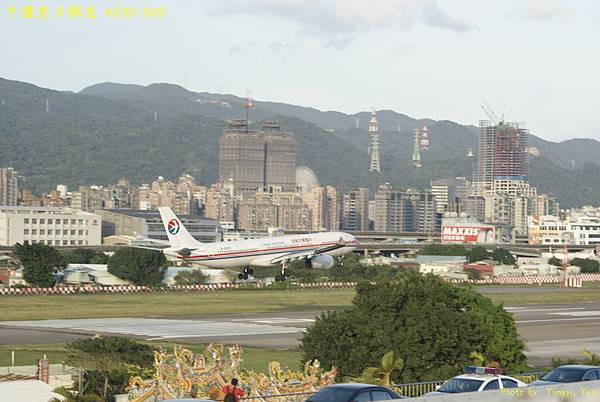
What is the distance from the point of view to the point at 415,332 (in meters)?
48.7

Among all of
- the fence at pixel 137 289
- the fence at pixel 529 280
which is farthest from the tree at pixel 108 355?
the fence at pixel 529 280

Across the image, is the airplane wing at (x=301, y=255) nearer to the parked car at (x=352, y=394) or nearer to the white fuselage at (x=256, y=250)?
the white fuselage at (x=256, y=250)

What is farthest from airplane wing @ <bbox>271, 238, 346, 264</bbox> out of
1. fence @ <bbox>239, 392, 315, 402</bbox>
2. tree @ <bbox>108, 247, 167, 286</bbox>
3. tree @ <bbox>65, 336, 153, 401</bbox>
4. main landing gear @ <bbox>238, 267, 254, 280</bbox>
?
fence @ <bbox>239, 392, 315, 402</bbox>

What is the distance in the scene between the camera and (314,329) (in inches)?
1943

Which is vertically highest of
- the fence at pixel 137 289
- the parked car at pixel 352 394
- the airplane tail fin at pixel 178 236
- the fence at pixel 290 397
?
the airplane tail fin at pixel 178 236

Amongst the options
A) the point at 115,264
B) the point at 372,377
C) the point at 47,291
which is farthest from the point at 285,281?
the point at 372,377

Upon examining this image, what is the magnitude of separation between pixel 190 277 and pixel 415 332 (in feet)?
355

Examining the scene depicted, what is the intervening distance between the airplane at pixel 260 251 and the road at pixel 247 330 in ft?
102

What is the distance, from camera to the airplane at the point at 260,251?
12581 centimetres

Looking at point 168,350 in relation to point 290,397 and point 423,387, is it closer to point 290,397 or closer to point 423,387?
point 423,387

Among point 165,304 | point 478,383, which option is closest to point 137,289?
point 165,304

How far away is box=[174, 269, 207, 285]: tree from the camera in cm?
15225

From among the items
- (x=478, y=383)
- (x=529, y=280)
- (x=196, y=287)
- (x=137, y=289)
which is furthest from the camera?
(x=529, y=280)

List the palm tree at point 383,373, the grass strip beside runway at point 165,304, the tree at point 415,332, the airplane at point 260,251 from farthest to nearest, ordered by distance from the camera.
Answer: the airplane at point 260,251, the grass strip beside runway at point 165,304, the tree at point 415,332, the palm tree at point 383,373
